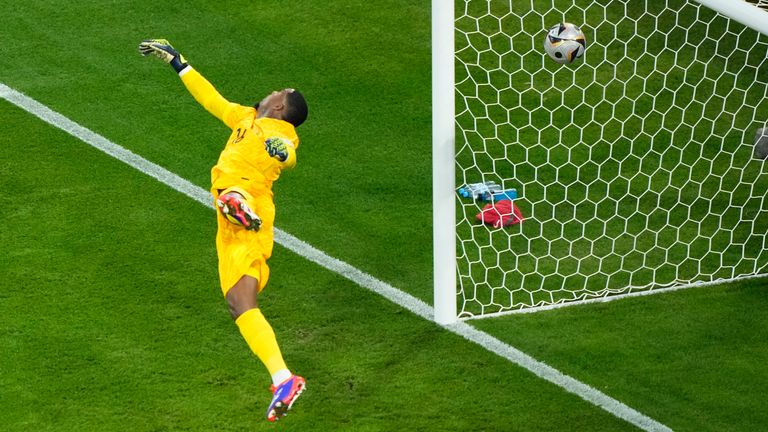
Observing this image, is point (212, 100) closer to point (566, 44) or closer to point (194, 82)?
point (194, 82)

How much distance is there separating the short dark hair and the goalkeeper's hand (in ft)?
1.40

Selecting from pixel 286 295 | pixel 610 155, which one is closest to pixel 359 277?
pixel 286 295

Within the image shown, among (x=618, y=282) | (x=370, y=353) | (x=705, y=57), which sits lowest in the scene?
(x=370, y=353)

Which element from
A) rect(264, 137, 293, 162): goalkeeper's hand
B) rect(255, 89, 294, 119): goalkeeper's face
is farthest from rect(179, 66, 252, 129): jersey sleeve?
rect(264, 137, 293, 162): goalkeeper's hand

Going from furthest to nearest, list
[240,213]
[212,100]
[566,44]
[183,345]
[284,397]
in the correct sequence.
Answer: [566,44] < [183,345] < [212,100] < [240,213] < [284,397]

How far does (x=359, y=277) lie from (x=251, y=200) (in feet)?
5.49

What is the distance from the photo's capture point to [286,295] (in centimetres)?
827

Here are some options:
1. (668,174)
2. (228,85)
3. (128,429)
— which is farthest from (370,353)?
(228,85)

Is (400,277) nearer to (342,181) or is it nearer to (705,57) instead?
(342,181)

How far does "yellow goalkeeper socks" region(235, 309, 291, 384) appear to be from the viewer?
6.62 meters

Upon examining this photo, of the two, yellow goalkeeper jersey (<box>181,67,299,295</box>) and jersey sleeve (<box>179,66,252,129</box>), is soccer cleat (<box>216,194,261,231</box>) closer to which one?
yellow goalkeeper jersey (<box>181,67,299,295</box>)

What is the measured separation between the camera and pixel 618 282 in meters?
8.44

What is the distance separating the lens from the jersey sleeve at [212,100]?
291 inches

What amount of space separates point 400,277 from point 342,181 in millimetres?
1296
